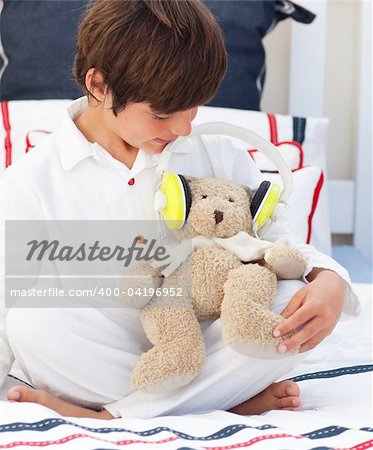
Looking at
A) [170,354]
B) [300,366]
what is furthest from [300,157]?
[170,354]

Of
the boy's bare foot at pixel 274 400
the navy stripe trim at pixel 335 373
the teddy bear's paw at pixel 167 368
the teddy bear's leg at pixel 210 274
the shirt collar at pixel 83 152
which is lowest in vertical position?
the navy stripe trim at pixel 335 373

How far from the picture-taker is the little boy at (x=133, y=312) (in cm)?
105

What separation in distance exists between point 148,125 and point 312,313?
1.06ft

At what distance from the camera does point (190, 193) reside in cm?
109

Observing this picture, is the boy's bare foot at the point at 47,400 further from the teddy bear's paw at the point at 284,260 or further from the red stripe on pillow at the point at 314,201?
the red stripe on pillow at the point at 314,201

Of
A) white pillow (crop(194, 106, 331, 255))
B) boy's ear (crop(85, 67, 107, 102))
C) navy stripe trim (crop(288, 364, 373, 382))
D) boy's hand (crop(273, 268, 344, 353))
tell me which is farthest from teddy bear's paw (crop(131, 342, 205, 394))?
white pillow (crop(194, 106, 331, 255))

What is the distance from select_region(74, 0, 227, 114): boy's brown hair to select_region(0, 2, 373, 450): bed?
15.9 inches

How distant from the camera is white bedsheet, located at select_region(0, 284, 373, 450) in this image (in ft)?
2.84

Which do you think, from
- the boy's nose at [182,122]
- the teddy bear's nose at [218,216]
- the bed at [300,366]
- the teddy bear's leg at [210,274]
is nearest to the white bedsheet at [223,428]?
the bed at [300,366]

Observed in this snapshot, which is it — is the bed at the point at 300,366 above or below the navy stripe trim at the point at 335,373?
above

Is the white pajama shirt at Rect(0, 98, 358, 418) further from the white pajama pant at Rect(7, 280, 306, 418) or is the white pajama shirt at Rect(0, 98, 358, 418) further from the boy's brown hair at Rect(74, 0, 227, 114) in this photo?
the boy's brown hair at Rect(74, 0, 227, 114)

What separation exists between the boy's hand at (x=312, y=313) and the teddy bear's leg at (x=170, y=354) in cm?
10

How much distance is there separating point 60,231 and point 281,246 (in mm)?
320

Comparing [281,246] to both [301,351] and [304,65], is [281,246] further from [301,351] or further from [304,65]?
[304,65]
